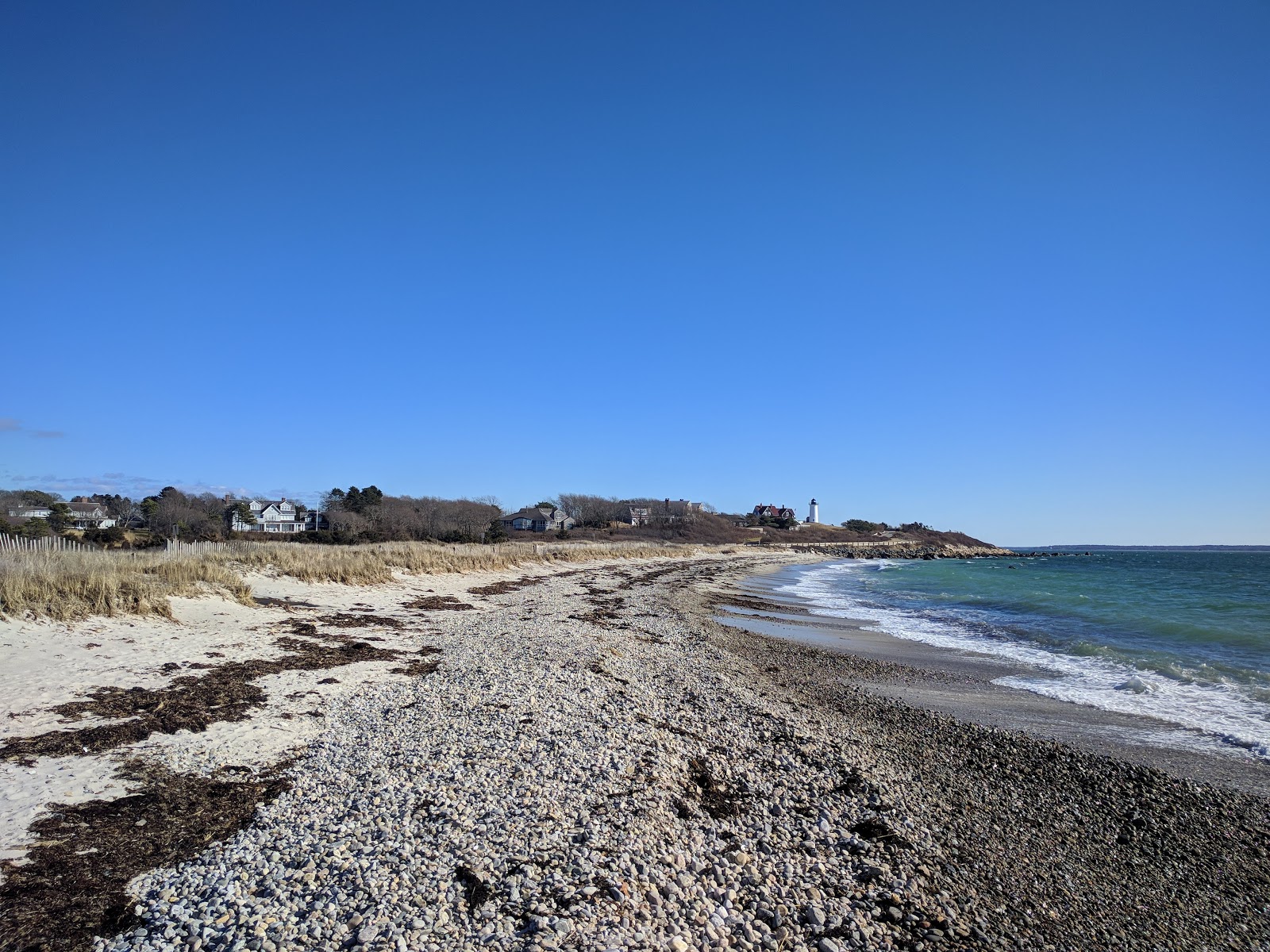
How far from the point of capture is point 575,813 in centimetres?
548

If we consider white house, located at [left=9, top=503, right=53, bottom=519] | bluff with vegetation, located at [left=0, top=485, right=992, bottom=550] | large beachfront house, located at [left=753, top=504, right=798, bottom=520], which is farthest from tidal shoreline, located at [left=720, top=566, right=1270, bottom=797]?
large beachfront house, located at [left=753, top=504, right=798, bottom=520]

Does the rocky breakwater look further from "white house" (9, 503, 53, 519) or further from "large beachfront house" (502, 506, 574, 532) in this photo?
"white house" (9, 503, 53, 519)

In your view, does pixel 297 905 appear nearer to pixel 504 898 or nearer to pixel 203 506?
pixel 504 898

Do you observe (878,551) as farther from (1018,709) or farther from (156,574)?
(156,574)

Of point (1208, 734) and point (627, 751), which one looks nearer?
point (627, 751)

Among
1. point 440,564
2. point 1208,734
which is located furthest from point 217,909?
point 440,564

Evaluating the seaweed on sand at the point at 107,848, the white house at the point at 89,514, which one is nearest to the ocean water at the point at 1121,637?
the seaweed on sand at the point at 107,848

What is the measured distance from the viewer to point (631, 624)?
17797mm

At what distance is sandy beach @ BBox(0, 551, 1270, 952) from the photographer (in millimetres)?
4180

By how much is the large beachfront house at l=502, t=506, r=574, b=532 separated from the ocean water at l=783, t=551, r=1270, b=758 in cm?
6255

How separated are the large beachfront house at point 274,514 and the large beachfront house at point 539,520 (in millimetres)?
27120

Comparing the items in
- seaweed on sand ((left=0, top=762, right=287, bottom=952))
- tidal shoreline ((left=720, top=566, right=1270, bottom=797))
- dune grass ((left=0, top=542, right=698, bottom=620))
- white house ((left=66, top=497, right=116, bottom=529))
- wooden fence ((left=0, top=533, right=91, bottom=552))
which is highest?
white house ((left=66, top=497, right=116, bottom=529))

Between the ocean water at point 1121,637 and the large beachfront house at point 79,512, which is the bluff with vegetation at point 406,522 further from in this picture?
the ocean water at point 1121,637

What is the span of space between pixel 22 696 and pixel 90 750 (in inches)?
90.1
